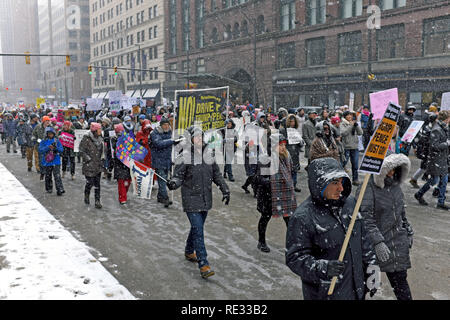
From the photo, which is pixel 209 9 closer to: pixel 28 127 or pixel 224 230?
pixel 28 127

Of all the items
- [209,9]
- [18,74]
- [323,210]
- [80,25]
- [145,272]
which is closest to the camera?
[323,210]

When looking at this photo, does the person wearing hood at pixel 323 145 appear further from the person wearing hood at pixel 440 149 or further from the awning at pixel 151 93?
the awning at pixel 151 93

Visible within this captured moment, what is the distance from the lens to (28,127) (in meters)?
15.9

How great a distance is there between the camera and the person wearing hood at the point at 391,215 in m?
3.71

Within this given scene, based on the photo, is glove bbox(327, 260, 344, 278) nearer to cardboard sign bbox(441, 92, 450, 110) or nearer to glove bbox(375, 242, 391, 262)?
glove bbox(375, 242, 391, 262)

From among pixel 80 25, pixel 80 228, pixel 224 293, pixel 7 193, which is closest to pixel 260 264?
pixel 224 293

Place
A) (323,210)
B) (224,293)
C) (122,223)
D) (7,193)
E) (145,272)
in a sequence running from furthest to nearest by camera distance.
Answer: (7,193)
(122,223)
(145,272)
(224,293)
(323,210)

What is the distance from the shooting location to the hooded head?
9.03 ft

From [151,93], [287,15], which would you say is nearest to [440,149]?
[287,15]

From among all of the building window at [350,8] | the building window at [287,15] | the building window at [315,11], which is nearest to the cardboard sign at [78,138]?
the building window at [350,8]

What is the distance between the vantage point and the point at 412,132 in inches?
481

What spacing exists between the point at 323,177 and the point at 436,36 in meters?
28.7

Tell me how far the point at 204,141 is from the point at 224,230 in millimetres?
2271

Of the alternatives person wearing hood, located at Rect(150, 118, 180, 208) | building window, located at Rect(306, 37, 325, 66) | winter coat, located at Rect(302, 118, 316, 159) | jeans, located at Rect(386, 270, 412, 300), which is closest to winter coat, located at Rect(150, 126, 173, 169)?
person wearing hood, located at Rect(150, 118, 180, 208)
